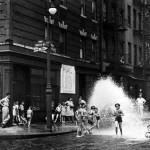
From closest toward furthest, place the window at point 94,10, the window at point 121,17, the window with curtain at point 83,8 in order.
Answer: the window with curtain at point 83,8 < the window at point 94,10 < the window at point 121,17

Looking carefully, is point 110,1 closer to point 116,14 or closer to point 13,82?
point 116,14

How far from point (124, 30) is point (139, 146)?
26.7m

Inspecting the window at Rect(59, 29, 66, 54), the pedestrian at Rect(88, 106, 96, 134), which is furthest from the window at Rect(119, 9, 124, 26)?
the pedestrian at Rect(88, 106, 96, 134)

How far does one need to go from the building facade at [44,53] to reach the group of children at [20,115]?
61 centimetres

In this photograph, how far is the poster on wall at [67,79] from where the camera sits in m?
30.3

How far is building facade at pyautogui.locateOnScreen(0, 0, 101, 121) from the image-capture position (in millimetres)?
24312

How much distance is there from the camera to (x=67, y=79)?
102 feet

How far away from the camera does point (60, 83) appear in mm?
30109

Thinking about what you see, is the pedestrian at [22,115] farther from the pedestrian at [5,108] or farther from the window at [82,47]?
the window at [82,47]

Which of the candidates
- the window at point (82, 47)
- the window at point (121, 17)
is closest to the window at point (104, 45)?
the window at point (121, 17)

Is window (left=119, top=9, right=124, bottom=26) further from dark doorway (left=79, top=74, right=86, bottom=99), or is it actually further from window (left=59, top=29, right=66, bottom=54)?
window (left=59, top=29, right=66, bottom=54)

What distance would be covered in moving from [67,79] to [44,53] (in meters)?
4.02

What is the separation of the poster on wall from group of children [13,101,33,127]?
5.63 meters

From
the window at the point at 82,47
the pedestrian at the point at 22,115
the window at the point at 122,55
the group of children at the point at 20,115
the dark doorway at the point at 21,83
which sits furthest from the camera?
the window at the point at 122,55
